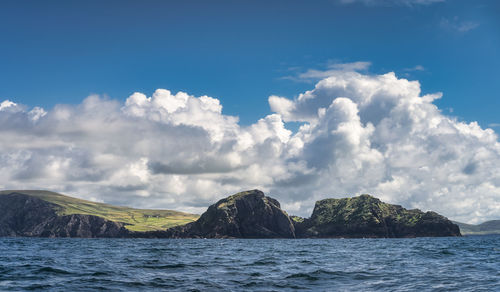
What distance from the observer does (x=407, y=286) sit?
31.4 m

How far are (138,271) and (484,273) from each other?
120 feet

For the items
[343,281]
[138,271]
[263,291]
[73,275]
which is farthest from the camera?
[138,271]

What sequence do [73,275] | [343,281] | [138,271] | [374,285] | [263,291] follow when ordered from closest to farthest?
[263,291] → [374,285] → [343,281] → [73,275] → [138,271]

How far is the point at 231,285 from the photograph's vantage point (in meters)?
32.8

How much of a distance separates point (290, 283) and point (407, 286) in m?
9.87

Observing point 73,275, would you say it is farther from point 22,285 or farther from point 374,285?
point 374,285

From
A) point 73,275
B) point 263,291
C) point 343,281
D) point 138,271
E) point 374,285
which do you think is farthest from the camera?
point 138,271

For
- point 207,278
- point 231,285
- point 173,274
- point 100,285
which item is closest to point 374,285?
point 231,285

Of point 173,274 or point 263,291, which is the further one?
point 173,274

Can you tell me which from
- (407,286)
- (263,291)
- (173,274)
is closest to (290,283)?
(263,291)

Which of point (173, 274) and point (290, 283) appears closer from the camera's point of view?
point (290, 283)

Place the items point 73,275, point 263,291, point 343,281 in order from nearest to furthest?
point 263,291 → point 343,281 → point 73,275

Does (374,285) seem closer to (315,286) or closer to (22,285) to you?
(315,286)

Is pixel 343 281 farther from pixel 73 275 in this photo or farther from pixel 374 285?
pixel 73 275
